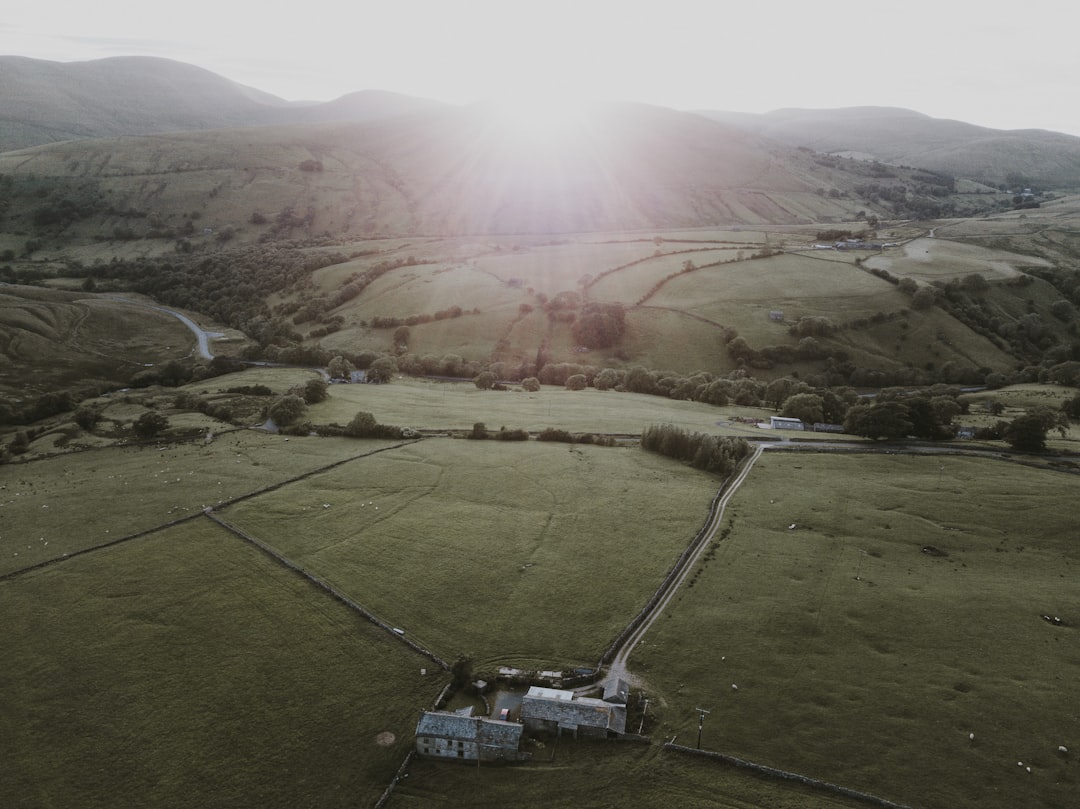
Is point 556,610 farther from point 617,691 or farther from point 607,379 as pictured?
point 607,379

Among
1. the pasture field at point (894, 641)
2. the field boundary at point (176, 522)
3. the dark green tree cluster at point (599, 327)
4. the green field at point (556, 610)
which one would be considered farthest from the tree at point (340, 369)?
the pasture field at point (894, 641)

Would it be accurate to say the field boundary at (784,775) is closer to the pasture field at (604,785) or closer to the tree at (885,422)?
the pasture field at (604,785)

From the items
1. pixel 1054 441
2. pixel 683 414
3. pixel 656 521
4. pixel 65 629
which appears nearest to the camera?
pixel 65 629

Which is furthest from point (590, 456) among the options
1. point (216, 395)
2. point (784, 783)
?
point (216, 395)

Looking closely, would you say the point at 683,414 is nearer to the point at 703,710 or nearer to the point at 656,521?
the point at 656,521

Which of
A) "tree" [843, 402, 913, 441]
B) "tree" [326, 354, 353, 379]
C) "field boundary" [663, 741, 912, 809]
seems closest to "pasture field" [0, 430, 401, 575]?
"tree" [326, 354, 353, 379]

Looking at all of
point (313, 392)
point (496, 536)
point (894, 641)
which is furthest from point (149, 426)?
point (894, 641)
